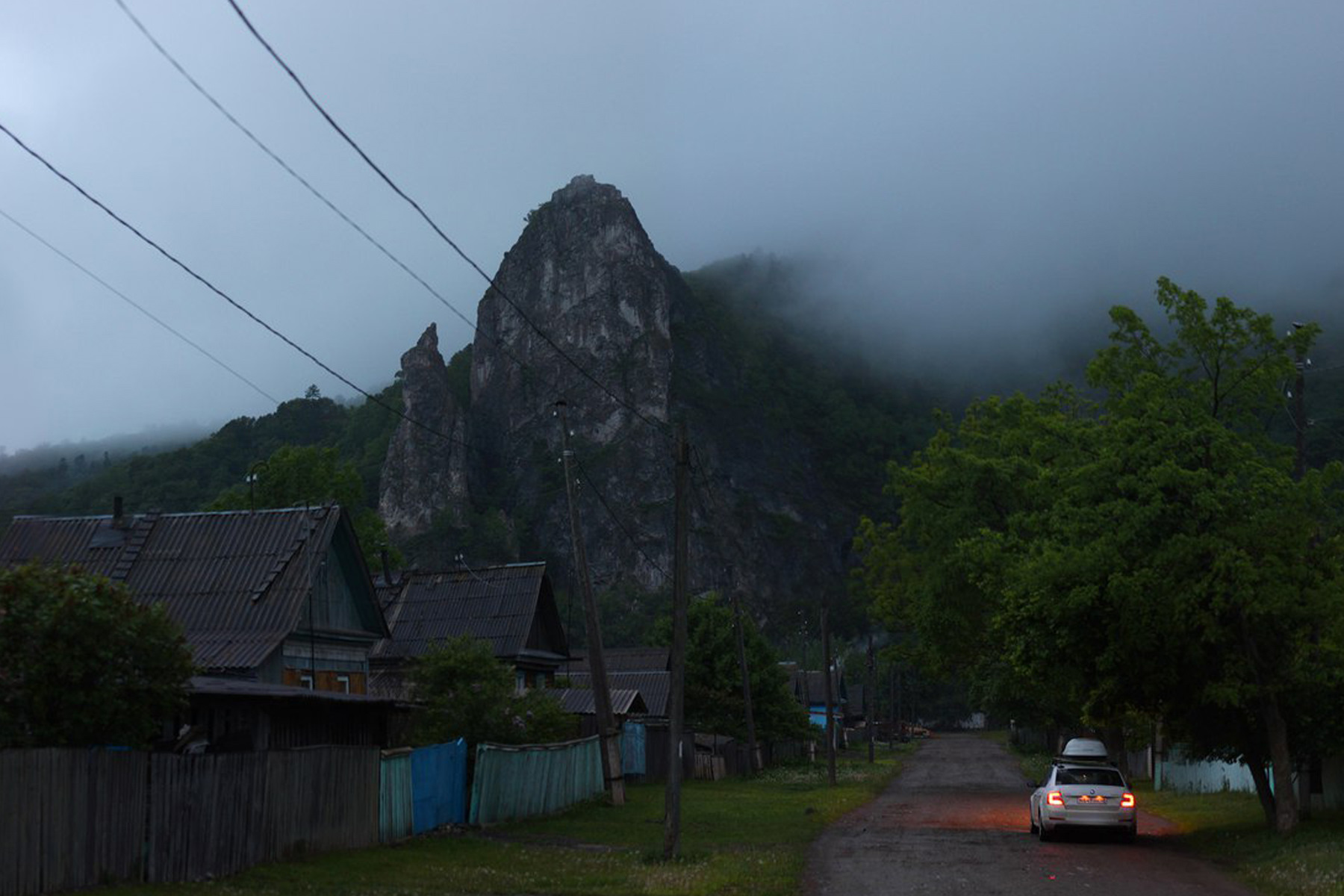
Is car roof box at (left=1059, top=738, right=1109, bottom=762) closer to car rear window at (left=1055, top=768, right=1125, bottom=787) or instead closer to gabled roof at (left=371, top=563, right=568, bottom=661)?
car rear window at (left=1055, top=768, right=1125, bottom=787)

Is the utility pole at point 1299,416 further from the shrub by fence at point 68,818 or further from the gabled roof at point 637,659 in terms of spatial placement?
the gabled roof at point 637,659

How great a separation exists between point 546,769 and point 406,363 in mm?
146975

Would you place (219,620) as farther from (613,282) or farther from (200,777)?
(613,282)

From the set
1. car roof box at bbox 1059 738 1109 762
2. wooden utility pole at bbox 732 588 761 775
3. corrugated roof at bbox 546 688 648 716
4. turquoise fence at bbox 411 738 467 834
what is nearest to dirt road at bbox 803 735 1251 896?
car roof box at bbox 1059 738 1109 762

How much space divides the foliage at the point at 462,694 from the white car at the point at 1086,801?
10912 mm

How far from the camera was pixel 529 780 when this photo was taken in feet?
98.9

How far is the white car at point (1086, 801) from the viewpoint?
25.3 m

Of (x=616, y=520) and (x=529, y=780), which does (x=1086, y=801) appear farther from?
(x=616, y=520)

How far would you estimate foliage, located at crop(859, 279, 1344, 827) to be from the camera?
2402cm

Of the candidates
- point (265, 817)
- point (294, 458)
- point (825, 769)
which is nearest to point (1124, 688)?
point (265, 817)

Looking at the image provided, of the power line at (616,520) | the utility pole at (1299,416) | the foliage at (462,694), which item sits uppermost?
the power line at (616,520)

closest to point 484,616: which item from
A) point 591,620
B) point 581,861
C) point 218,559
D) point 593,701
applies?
point 593,701

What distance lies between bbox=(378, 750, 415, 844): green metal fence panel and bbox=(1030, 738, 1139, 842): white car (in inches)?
448

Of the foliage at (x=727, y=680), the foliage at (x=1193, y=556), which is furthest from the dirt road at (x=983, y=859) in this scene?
the foliage at (x=727, y=680)
